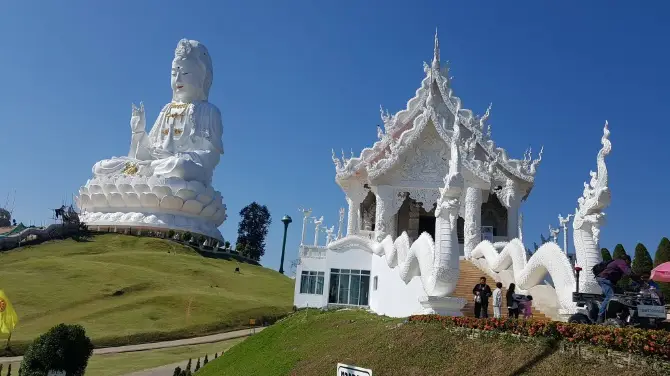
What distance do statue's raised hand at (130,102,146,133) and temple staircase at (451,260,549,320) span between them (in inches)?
1471

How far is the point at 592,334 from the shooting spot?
704 centimetres

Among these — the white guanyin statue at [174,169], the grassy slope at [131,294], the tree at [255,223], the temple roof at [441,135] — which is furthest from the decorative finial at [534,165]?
the tree at [255,223]

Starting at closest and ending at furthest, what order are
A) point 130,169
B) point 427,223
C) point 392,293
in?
point 392,293 < point 427,223 < point 130,169

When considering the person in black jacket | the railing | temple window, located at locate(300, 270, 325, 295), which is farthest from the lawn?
the person in black jacket

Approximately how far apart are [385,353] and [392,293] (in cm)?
684

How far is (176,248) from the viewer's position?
129 ft

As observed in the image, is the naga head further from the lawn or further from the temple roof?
the lawn

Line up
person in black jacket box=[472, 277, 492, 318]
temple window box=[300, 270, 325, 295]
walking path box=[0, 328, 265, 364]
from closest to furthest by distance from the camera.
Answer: person in black jacket box=[472, 277, 492, 318] < walking path box=[0, 328, 265, 364] < temple window box=[300, 270, 325, 295]

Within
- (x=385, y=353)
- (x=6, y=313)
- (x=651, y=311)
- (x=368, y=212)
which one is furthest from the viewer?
(x=368, y=212)

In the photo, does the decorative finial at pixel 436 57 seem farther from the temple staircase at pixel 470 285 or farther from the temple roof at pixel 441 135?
the temple staircase at pixel 470 285

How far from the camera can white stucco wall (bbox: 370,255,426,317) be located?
14297 millimetres

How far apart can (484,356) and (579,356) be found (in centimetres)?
143

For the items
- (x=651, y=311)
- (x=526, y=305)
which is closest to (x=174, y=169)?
(x=526, y=305)

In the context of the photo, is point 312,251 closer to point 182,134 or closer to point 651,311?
point 651,311
